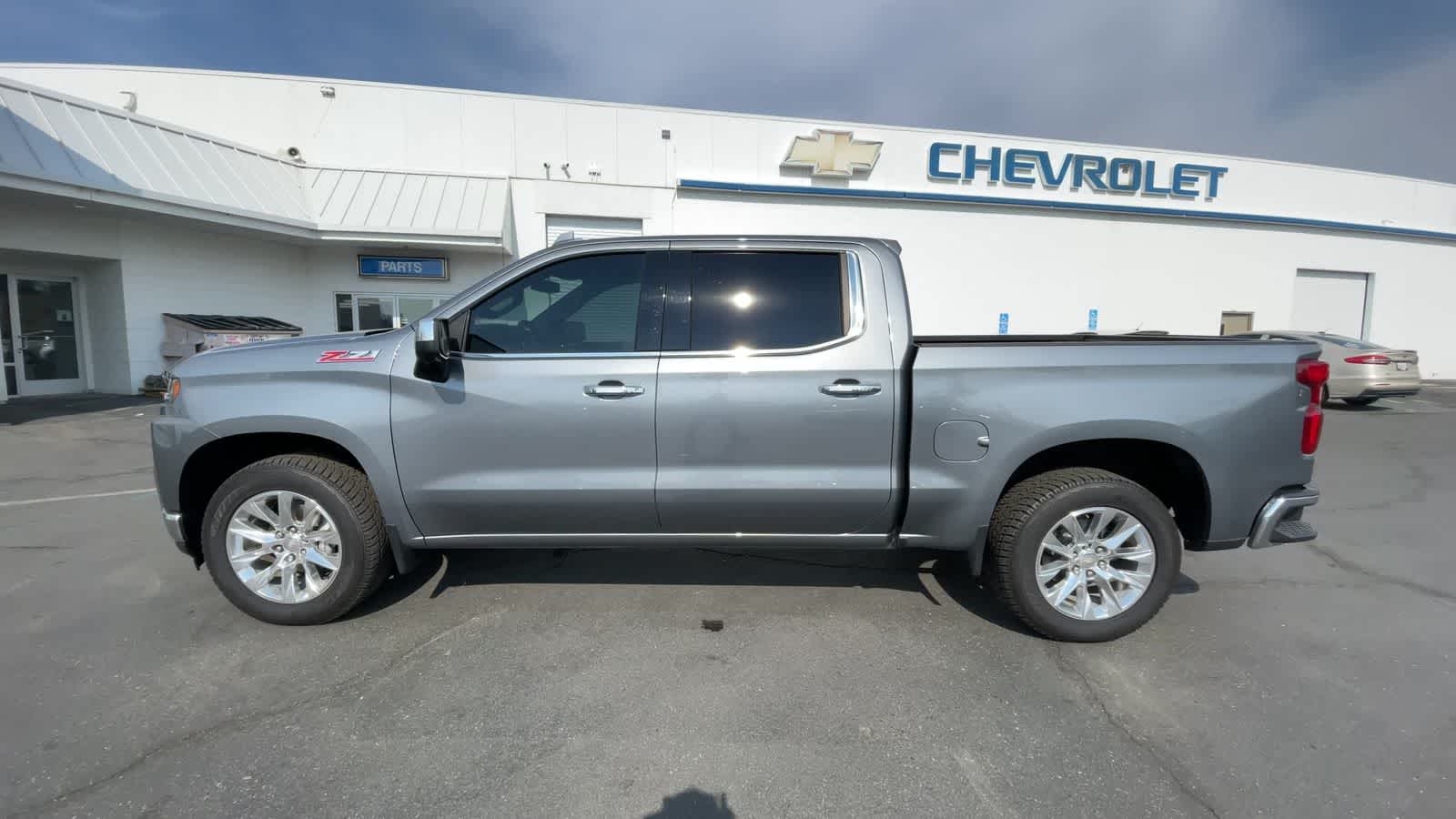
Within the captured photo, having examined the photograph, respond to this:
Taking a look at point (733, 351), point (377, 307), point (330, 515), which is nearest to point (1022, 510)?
point (733, 351)

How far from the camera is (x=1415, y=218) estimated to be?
1914 cm

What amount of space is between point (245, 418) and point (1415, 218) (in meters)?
29.4

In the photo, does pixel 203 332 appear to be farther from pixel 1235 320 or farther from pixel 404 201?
pixel 1235 320

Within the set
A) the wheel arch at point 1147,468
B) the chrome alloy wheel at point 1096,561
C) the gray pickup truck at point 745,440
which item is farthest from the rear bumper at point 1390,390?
the chrome alloy wheel at point 1096,561

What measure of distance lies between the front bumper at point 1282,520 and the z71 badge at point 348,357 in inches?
173

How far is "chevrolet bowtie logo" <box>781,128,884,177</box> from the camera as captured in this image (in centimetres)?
1493

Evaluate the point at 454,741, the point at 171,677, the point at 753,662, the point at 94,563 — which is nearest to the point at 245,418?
the point at 171,677

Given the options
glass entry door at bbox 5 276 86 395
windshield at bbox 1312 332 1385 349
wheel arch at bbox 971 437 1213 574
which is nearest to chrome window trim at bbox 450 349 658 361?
wheel arch at bbox 971 437 1213 574

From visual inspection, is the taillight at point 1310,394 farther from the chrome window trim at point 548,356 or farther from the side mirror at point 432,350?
the side mirror at point 432,350

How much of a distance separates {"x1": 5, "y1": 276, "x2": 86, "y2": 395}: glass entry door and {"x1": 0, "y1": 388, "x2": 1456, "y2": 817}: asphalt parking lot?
1097 cm

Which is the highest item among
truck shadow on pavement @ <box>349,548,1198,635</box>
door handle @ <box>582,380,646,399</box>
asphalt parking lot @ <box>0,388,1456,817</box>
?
door handle @ <box>582,380,646,399</box>

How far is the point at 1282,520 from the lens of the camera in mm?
2955

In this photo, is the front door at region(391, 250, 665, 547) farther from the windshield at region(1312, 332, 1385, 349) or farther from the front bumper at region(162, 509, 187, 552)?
the windshield at region(1312, 332, 1385, 349)

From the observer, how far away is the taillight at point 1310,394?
289 cm
